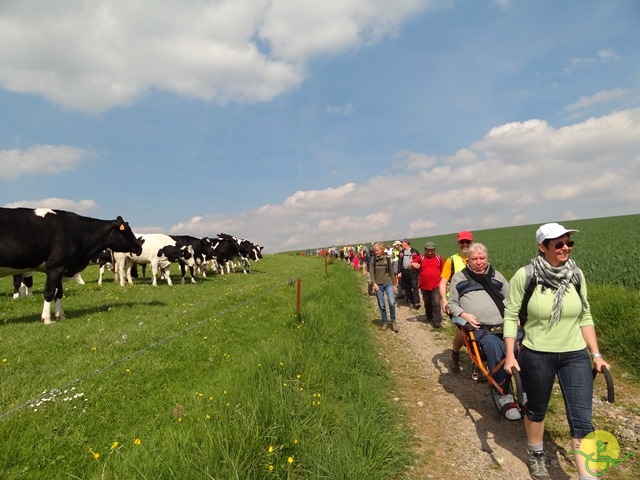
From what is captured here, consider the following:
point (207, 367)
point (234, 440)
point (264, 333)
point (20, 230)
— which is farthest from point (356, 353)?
point (20, 230)

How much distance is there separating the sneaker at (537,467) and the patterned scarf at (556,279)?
4.66ft

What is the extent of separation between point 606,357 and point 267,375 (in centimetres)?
671

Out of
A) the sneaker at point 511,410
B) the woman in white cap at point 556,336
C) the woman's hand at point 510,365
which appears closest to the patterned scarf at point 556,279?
the woman in white cap at point 556,336

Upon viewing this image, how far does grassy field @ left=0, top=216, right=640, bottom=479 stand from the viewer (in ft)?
10.6

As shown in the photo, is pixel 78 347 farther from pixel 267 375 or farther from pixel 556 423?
pixel 556 423

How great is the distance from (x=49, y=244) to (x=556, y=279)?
36.3 ft

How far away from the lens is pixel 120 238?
11.4 m

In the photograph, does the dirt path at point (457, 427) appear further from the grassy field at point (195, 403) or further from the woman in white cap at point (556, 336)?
the woman in white cap at point (556, 336)

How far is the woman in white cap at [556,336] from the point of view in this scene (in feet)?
11.0

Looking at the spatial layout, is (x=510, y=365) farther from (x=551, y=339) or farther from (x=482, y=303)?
(x=482, y=303)

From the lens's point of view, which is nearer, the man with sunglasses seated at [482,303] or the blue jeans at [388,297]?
the man with sunglasses seated at [482,303]

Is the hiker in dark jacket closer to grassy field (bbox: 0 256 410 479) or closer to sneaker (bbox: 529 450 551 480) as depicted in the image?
grassy field (bbox: 0 256 410 479)

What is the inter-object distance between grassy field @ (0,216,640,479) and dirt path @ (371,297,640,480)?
1.18 ft

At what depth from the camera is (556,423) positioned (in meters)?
4.76
